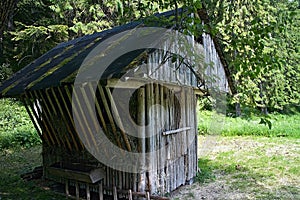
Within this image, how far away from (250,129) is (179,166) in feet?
26.3

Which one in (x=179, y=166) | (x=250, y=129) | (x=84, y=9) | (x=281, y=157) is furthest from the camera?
(x=84, y=9)

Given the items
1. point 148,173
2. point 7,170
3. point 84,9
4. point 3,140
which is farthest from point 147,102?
point 84,9

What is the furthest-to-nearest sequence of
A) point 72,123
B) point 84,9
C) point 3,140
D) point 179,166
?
point 84,9 < point 3,140 < point 179,166 < point 72,123

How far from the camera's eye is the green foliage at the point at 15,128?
10969mm

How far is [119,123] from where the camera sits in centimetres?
455

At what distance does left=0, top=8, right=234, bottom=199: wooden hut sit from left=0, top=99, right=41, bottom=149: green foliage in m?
5.52

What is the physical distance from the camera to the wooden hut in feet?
14.8

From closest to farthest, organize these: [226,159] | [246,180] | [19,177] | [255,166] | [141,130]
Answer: [141,130]
[246,180]
[19,177]
[255,166]
[226,159]

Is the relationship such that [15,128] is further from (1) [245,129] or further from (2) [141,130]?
(1) [245,129]

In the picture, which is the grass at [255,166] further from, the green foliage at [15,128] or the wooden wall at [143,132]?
the green foliage at [15,128]

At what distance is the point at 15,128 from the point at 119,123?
949cm

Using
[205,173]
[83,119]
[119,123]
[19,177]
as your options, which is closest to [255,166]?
[205,173]

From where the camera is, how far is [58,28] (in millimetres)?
13445

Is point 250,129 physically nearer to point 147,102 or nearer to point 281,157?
point 281,157
